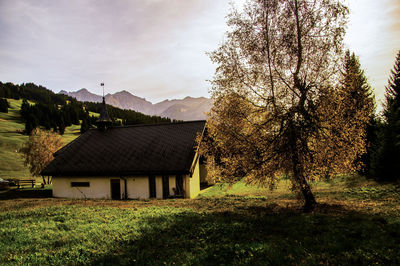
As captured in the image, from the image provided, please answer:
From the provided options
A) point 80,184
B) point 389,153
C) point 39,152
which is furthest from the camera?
point 39,152

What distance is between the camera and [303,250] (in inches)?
276

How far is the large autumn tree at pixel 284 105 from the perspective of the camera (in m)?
12.8

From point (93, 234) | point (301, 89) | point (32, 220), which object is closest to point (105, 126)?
point (32, 220)

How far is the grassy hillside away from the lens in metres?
52.9

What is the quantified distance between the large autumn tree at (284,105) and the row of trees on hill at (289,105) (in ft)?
0.18

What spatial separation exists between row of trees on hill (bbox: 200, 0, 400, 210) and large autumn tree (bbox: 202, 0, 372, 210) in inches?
2.2

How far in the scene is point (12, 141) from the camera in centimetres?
7162

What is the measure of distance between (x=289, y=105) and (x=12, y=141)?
88174 mm

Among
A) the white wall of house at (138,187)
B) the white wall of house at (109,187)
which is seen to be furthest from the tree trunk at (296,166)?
the white wall of house at (138,187)

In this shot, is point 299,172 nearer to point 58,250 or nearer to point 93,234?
point 93,234

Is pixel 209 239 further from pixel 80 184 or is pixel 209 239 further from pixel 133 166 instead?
pixel 80 184

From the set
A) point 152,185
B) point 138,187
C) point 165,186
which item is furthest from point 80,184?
point 165,186

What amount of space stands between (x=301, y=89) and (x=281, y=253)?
387 inches

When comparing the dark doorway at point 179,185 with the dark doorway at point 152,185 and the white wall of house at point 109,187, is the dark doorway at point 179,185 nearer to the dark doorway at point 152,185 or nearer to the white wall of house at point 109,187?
the white wall of house at point 109,187
